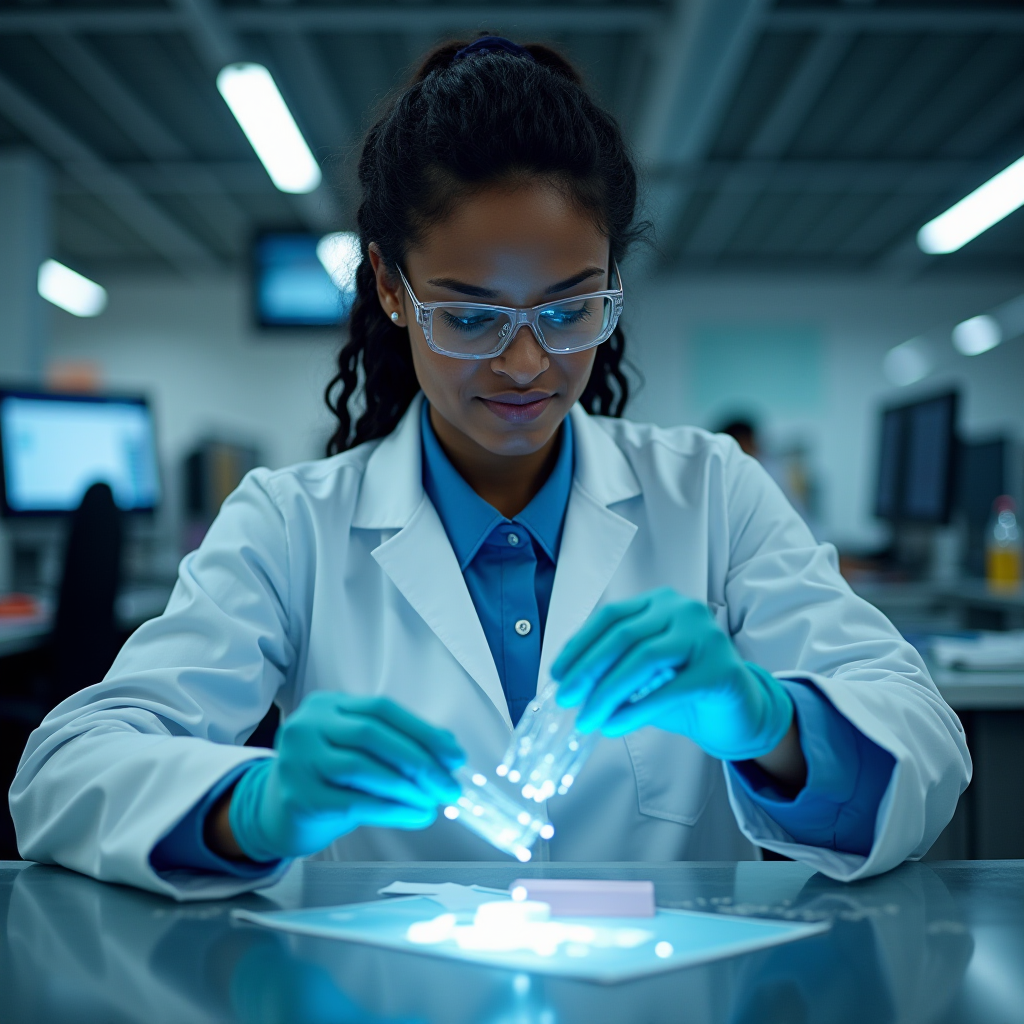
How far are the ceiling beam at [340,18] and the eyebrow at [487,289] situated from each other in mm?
3984

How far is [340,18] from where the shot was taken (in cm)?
480

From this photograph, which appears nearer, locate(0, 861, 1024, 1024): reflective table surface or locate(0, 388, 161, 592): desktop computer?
locate(0, 861, 1024, 1024): reflective table surface

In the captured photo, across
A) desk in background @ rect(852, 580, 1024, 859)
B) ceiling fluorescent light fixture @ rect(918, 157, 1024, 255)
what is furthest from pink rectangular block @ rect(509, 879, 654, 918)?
ceiling fluorescent light fixture @ rect(918, 157, 1024, 255)

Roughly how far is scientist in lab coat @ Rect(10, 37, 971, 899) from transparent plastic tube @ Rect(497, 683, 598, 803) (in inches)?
1.2

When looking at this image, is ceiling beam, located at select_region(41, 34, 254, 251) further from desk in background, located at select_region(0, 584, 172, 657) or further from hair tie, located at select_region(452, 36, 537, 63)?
hair tie, located at select_region(452, 36, 537, 63)

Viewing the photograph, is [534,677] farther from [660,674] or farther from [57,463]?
[57,463]

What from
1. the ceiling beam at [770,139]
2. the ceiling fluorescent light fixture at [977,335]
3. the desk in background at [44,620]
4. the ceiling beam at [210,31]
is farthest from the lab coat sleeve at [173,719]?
the ceiling fluorescent light fixture at [977,335]

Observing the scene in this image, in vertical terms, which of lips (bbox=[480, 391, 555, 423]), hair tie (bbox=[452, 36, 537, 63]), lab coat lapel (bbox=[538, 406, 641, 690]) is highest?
hair tie (bbox=[452, 36, 537, 63])

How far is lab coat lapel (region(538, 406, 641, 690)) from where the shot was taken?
49.7 inches

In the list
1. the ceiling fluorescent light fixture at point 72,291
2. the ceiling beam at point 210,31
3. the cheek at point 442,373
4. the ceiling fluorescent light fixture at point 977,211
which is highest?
the ceiling fluorescent light fixture at point 977,211

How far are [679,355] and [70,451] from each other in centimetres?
708

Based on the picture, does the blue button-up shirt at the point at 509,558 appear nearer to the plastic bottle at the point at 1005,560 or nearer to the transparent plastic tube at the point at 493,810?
the transparent plastic tube at the point at 493,810

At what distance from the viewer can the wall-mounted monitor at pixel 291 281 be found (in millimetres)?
5582

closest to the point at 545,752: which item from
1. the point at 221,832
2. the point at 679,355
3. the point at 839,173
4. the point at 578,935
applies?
the point at 578,935
